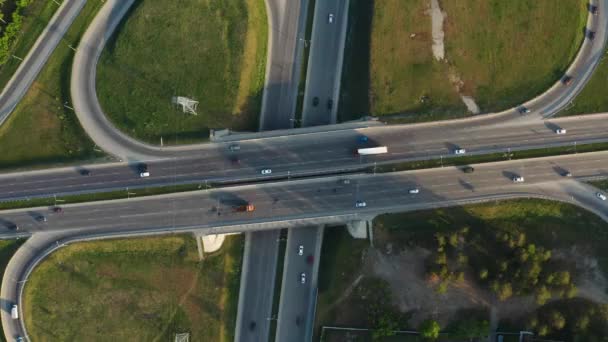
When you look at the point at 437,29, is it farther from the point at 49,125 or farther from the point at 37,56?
the point at 37,56

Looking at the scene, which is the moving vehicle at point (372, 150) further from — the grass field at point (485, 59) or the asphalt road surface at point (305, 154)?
Result: the grass field at point (485, 59)

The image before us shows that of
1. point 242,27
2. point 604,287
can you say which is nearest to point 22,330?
point 242,27

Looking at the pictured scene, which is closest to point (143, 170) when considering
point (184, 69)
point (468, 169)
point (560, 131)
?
point (184, 69)

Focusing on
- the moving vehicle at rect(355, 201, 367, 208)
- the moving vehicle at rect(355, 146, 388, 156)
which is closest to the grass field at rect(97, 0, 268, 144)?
the moving vehicle at rect(355, 146, 388, 156)

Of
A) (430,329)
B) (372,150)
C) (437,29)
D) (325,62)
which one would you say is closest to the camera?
(430,329)

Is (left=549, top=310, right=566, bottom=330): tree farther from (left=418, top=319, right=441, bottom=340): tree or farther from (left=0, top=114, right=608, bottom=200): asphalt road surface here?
(left=0, top=114, right=608, bottom=200): asphalt road surface

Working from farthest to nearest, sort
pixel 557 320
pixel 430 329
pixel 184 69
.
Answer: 1. pixel 184 69
2. pixel 430 329
3. pixel 557 320

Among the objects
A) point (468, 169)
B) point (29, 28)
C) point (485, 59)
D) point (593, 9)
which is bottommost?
point (468, 169)
